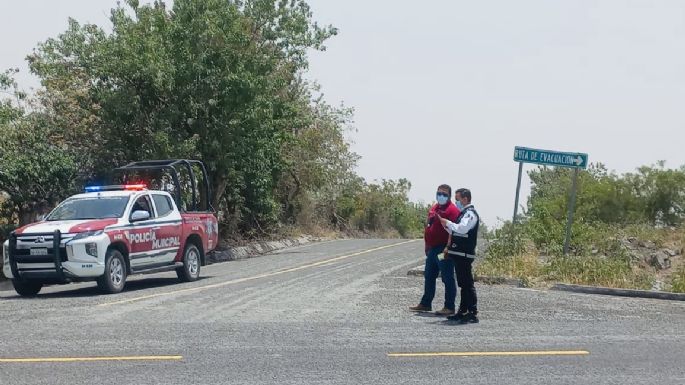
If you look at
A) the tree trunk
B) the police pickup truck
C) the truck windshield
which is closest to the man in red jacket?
the police pickup truck

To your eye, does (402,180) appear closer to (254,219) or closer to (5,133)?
(254,219)

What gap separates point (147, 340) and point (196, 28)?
58.5 ft

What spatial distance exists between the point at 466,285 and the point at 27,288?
9011mm

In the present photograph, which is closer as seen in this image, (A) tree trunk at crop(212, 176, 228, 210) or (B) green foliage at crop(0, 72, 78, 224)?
(B) green foliage at crop(0, 72, 78, 224)

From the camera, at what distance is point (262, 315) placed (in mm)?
12750

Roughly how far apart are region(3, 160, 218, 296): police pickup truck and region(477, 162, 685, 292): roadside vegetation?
6.49 m

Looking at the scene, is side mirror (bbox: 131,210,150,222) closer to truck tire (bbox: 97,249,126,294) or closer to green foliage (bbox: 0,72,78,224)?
truck tire (bbox: 97,249,126,294)

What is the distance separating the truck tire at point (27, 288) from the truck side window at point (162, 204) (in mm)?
2873

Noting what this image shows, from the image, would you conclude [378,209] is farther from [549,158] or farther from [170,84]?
[549,158]

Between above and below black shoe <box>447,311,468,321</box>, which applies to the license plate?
above

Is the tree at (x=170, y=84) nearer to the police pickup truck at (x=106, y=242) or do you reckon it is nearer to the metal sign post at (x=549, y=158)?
the police pickup truck at (x=106, y=242)

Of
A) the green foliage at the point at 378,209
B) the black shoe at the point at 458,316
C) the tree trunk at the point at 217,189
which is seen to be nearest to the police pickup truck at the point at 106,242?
the black shoe at the point at 458,316

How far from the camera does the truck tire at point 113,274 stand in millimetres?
16316

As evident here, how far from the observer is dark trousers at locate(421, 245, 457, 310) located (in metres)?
12.7
